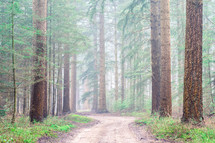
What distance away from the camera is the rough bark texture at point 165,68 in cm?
1047

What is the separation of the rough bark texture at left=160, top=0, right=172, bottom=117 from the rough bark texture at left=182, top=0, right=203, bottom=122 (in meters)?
3.00

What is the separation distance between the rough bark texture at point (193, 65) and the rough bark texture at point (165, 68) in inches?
118

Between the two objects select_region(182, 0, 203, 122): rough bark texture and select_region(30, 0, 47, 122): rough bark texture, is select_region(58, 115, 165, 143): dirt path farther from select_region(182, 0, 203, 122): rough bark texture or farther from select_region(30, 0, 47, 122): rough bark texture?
select_region(30, 0, 47, 122): rough bark texture

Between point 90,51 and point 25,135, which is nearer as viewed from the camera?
point 25,135

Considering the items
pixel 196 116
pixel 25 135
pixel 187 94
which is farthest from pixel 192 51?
pixel 25 135

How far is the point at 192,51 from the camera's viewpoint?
291 inches

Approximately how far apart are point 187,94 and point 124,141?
2.98 meters

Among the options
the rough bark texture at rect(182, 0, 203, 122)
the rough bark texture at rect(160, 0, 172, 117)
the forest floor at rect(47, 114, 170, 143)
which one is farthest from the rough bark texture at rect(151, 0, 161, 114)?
the rough bark texture at rect(182, 0, 203, 122)

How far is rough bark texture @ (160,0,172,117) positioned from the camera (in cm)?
1047

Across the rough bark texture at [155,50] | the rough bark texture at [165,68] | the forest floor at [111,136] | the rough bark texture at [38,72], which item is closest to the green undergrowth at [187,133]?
the forest floor at [111,136]

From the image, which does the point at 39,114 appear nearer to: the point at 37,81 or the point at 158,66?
the point at 37,81

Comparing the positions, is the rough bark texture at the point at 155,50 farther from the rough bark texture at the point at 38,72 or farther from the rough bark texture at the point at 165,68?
the rough bark texture at the point at 38,72

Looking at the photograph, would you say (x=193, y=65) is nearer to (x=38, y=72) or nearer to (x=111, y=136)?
(x=111, y=136)

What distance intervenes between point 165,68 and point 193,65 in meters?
3.36
